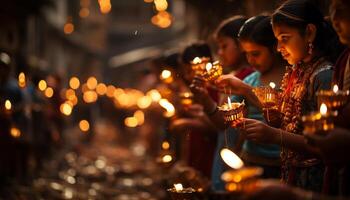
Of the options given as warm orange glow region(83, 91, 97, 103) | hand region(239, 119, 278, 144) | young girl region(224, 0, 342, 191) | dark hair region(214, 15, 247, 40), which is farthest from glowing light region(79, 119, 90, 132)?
hand region(239, 119, 278, 144)

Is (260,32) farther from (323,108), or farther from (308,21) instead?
(323,108)

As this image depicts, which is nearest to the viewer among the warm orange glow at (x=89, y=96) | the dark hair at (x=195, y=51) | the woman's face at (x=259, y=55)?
the woman's face at (x=259, y=55)

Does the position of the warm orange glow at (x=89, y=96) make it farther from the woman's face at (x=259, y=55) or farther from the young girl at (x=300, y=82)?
the young girl at (x=300, y=82)

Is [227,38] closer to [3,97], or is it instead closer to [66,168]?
[3,97]

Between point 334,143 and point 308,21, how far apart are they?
4.14 ft

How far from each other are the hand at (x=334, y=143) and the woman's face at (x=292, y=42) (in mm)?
1099

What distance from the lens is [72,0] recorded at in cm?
3453

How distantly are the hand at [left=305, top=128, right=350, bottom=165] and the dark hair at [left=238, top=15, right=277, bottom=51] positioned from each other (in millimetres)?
1907

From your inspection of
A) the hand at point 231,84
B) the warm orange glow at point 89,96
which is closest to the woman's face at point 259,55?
the hand at point 231,84

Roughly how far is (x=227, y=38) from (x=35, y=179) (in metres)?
6.72

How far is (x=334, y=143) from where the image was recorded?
331cm

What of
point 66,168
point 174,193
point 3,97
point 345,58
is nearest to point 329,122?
point 345,58

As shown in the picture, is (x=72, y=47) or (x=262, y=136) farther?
(x=72, y=47)

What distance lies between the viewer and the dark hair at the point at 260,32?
17.0 feet
